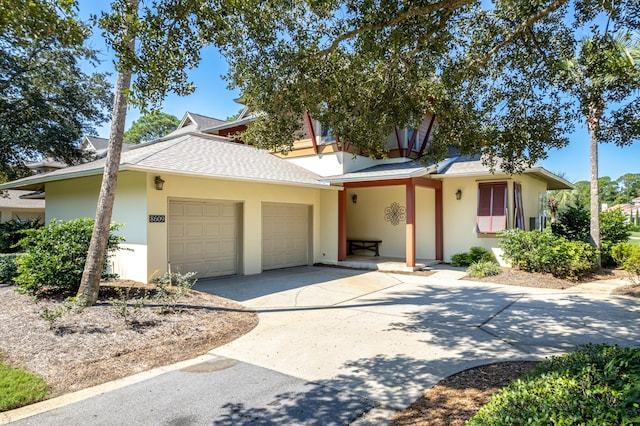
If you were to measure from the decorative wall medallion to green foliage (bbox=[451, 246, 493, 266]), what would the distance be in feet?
9.27

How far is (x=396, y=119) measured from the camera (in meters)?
7.34

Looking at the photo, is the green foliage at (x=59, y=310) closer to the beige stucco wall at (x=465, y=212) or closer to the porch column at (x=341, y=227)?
the porch column at (x=341, y=227)

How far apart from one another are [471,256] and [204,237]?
8.40 meters

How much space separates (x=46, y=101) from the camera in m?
17.2

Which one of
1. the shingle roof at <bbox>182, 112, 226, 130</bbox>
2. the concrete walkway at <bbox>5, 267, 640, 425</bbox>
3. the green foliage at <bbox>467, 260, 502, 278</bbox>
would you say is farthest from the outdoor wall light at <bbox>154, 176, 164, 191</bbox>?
the shingle roof at <bbox>182, 112, 226, 130</bbox>

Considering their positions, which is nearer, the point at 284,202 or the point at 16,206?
the point at 284,202

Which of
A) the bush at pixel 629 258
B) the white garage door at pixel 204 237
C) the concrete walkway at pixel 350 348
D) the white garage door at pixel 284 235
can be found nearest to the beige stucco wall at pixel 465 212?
the bush at pixel 629 258

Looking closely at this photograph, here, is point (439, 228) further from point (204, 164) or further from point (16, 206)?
point (16, 206)

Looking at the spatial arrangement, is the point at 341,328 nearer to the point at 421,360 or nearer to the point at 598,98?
the point at 421,360

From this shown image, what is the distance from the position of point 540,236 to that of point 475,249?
2219 millimetres

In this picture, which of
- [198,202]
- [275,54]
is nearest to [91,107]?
[198,202]

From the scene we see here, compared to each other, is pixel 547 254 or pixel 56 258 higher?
pixel 56 258

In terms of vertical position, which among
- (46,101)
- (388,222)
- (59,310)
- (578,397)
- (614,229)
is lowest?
(59,310)

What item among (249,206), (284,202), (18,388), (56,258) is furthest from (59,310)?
(284,202)
